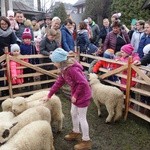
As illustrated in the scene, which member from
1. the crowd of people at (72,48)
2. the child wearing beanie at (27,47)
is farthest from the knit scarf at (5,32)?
the child wearing beanie at (27,47)

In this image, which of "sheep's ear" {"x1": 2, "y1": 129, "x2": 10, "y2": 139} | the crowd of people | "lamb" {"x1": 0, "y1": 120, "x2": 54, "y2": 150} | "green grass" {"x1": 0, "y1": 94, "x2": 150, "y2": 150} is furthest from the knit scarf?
"sheep's ear" {"x1": 2, "y1": 129, "x2": 10, "y2": 139}

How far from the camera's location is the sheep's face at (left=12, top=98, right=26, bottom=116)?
4406 millimetres

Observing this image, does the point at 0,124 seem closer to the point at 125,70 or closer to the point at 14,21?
the point at 125,70

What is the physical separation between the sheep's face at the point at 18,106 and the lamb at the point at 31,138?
635 mm

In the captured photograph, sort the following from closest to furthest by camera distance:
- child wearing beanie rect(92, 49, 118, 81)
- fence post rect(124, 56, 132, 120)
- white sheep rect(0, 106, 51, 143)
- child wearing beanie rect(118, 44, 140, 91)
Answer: white sheep rect(0, 106, 51, 143) < fence post rect(124, 56, 132, 120) < child wearing beanie rect(118, 44, 140, 91) < child wearing beanie rect(92, 49, 118, 81)

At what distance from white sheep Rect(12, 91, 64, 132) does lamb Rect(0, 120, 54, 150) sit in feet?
2.19

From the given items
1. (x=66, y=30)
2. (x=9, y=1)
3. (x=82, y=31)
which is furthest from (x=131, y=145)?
(x=9, y=1)

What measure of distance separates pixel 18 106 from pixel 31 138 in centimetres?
95

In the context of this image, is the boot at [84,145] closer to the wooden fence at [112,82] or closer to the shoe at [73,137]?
the shoe at [73,137]

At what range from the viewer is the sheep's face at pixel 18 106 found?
4406 mm

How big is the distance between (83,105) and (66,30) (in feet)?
11.5

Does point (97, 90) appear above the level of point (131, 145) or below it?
above

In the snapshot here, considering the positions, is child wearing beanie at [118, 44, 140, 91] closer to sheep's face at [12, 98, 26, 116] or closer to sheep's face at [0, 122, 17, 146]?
sheep's face at [12, 98, 26, 116]

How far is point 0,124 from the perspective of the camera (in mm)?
3461
